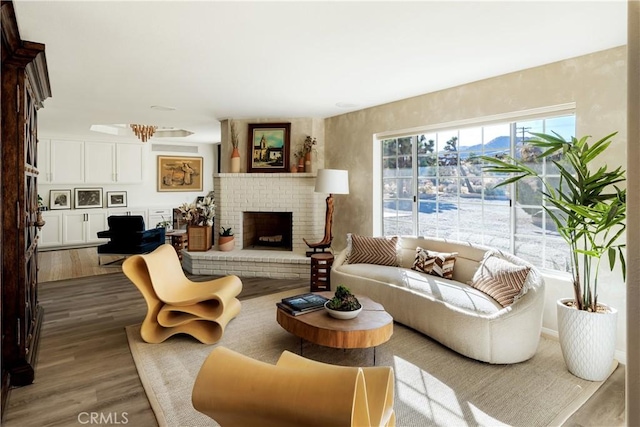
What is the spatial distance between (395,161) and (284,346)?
2934 mm

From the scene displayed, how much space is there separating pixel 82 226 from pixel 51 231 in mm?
546

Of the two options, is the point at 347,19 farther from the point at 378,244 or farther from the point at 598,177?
the point at 378,244

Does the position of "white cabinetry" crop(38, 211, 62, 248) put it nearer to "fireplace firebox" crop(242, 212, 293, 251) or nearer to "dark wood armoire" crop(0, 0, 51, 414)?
"fireplace firebox" crop(242, 212, 293, 251)

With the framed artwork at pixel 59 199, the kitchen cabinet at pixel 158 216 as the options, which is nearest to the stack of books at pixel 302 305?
the kitchen cabinet at pixel 158 216

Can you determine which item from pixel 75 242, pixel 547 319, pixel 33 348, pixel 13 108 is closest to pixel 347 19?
pixel 13 108

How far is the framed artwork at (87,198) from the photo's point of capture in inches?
304

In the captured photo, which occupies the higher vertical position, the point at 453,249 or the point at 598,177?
the point at 598,177

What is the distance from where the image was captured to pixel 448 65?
3258mm

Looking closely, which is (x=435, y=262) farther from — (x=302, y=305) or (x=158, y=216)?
(x=158, y=216)

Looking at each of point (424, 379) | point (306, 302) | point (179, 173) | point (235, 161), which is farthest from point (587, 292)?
point (179, 173)

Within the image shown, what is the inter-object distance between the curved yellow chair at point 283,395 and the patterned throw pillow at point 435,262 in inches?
93.7

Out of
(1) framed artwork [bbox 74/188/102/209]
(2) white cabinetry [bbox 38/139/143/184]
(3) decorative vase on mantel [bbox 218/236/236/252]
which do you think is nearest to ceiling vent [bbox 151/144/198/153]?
(2) white cabinetry [bbox 38/139/143/184]

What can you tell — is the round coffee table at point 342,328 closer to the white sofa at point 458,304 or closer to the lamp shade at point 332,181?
the white sofa at point 458,304

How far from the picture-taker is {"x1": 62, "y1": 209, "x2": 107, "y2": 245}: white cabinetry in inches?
298
